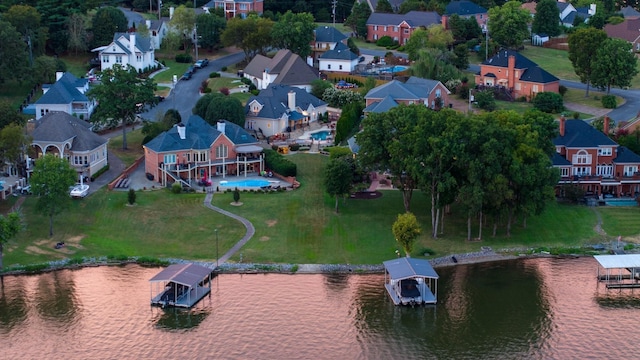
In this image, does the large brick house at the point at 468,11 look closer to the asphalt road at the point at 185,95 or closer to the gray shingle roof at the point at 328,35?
the gray shingle roof at the point at 328,35

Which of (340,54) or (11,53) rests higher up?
(11,53)

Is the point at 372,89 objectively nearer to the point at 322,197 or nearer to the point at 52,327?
the point at 322,197

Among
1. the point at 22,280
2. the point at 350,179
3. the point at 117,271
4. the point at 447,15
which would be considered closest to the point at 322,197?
the point at 350,179

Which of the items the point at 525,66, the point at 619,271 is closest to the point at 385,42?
the point at 525,66

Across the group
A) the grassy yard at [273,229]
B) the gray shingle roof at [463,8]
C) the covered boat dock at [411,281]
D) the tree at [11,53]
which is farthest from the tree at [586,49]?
the tree at [11,53]

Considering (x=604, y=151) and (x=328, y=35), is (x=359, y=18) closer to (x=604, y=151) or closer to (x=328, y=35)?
(x=328, y=35)
